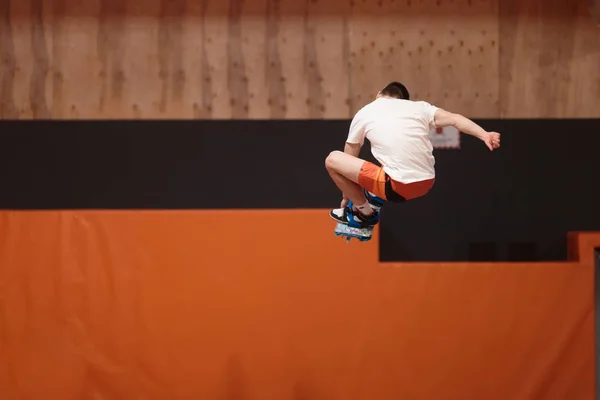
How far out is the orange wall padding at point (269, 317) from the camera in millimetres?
4863

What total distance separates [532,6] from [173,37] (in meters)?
3.07

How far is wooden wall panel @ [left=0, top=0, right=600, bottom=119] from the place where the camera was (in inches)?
222

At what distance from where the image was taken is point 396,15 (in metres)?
5.68

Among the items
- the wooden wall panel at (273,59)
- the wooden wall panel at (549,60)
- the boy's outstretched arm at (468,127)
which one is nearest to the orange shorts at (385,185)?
the boy's outstretched arm at (468,127)

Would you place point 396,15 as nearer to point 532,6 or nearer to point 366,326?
point 532,6

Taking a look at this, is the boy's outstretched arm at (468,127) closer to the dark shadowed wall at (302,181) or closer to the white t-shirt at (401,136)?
the white t-shirt at (401,136)

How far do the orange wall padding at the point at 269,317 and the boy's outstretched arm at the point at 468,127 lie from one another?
1.57 meters

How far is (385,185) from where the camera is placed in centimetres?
342

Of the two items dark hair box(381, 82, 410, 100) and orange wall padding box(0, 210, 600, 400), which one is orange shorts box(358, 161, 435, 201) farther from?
orange wall padding box(0, 210, 600, 400)

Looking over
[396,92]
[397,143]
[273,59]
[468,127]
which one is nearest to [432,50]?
[273,59]

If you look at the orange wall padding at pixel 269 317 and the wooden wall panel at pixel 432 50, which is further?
the wooden wall panel at pixel 432 50

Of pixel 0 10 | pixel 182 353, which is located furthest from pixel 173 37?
pixel 182 353

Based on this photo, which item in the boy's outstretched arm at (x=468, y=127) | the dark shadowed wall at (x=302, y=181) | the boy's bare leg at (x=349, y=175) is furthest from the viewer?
the dark shadowed wall at (x=302, y=181)

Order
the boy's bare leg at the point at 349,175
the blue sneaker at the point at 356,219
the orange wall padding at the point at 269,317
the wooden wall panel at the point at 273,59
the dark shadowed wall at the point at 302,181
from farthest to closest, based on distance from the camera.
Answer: the wooden wall panel at the point at 273,59 < the dark shadowed wall at the point at 302,181 < the orange wall padding at the point at 269,317 < the blue sneaker at the point at 356,219 < the boy's bare leg at the point at 349,175
